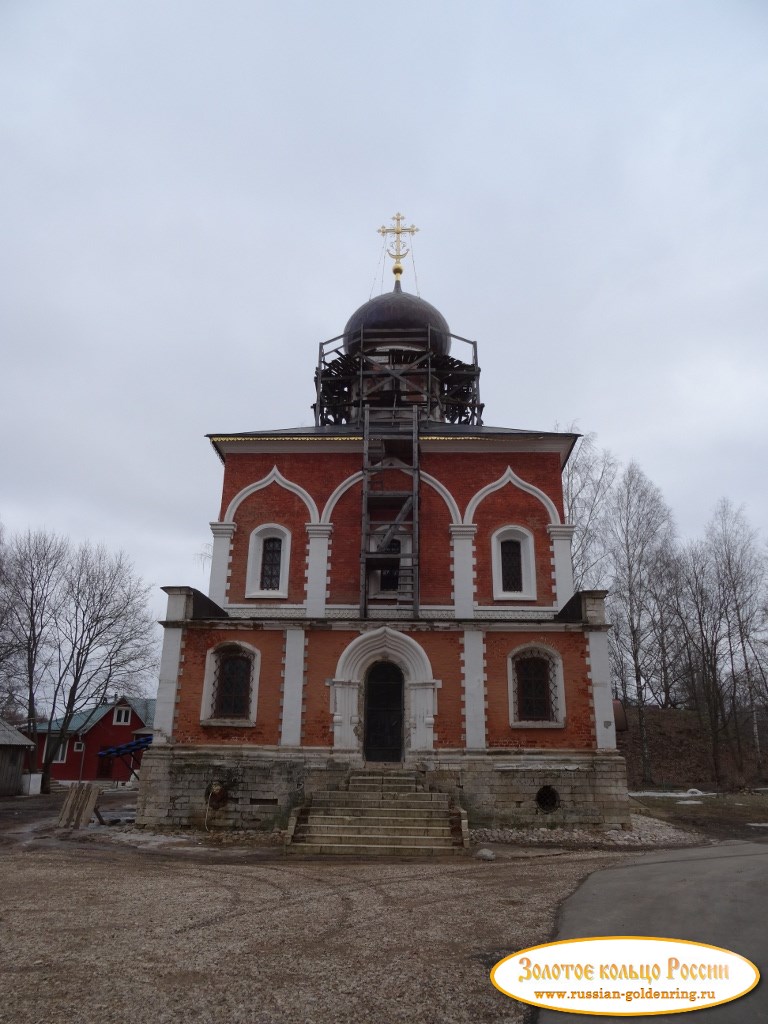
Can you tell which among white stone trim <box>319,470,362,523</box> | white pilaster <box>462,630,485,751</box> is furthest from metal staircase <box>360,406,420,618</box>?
white pilaster <box>462,630,485,751</box>

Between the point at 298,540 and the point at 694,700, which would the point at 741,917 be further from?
the point at 694,700

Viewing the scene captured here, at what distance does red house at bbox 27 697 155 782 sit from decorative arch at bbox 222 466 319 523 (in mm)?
23885

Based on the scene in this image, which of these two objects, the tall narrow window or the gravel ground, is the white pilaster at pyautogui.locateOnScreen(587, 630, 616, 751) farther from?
the gravel ground

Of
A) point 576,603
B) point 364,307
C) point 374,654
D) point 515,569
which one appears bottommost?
point 374,654

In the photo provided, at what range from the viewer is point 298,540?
17.8 metres

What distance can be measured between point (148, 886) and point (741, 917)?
6183 mm

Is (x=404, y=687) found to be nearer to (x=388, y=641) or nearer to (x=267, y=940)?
(x=388, y=641)

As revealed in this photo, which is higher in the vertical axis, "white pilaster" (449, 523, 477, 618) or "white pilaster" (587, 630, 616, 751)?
"white pilaster" (449, 523, 477, 618)

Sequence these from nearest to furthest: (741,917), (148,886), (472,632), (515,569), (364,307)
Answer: (741,917) → (148,886) → (472,632) → (515,569) → (364,307)

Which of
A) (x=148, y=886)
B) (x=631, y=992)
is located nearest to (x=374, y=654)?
(x=148, y=886)

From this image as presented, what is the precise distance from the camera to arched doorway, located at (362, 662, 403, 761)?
50.8ft

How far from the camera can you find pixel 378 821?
500 inches

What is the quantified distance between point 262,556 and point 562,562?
292 inches

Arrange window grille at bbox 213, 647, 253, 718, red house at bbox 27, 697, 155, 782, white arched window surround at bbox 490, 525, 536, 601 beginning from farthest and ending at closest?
red house at bbox 27, 697, 155, 782, white arched window surround at bbox 490, 525, 536, 601, window grille at bbox 213, 647, 253, 718
